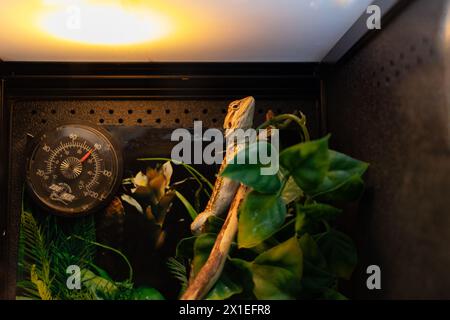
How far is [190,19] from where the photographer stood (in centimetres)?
95

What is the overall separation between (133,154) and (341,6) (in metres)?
0.57

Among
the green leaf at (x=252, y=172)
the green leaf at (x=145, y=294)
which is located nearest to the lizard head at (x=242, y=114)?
the green leaf at (x=252, y=172)

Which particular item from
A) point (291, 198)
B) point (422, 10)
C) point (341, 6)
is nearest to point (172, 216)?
point (291, 198)

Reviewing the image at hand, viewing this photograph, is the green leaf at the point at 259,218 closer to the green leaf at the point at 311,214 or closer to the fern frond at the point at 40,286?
the green leaf at the point at 311,214

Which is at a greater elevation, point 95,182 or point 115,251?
point 95,182

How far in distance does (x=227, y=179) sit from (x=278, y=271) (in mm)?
244

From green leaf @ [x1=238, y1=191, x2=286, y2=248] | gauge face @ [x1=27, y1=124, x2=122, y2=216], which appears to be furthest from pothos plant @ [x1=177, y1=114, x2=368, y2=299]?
gauge face @ [x1=27, y1=124, x2=122, y2=216]

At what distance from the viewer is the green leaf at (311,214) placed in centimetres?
90

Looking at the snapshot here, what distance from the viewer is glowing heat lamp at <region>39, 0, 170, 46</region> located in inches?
35.0

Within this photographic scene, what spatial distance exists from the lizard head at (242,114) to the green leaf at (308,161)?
27cm

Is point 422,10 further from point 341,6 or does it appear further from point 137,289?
→ point 137,289

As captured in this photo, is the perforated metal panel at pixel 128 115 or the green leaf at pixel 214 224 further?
the perforated metal panel at pixel 128 115

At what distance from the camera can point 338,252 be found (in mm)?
963

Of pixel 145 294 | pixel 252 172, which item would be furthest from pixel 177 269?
pixel 252 172
